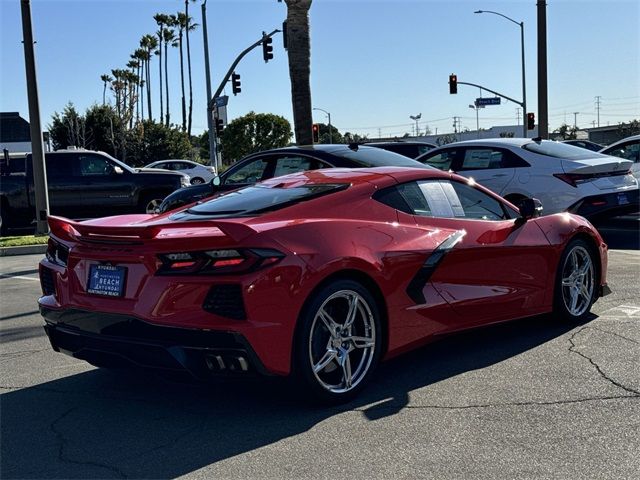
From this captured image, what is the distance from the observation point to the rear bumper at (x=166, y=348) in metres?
3.74

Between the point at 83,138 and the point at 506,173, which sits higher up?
the point at 83,138

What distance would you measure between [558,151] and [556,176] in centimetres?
73

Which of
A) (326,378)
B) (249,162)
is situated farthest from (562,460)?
(249,162)

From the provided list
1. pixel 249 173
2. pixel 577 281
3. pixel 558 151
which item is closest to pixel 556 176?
pixel 558 151

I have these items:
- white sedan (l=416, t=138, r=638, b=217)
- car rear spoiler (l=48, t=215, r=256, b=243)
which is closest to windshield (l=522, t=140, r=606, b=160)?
white sedan (l=416, t=138, r=638, b=217)

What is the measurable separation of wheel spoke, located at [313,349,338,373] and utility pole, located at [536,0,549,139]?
1642cm

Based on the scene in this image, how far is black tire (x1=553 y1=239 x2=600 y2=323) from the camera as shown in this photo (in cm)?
586

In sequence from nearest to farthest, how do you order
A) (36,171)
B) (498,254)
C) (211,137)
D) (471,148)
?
(498,254) → (471,148) → (36,171) → (211,137)

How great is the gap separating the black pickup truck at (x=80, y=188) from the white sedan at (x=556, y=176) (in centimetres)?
834

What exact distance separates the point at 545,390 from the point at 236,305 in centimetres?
205

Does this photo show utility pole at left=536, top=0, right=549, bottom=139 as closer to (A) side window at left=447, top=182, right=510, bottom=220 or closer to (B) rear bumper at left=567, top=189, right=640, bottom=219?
(B) rear bumper at left=567, top=189, right=640, bottom=219

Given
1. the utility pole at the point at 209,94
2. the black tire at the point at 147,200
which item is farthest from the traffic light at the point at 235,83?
the black tire at the point at 147,200

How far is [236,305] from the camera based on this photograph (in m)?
3.75

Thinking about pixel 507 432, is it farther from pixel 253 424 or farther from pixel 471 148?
pixel 471 148
